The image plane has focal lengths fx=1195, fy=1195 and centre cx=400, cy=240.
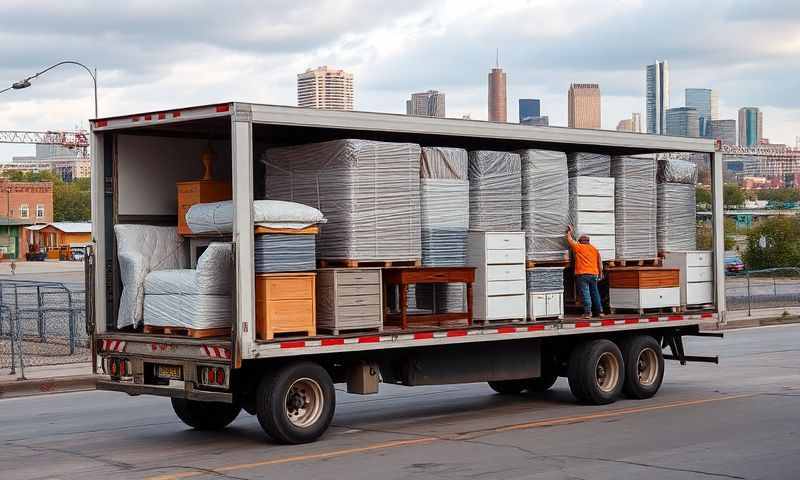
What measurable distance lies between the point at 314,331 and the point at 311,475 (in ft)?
6.06

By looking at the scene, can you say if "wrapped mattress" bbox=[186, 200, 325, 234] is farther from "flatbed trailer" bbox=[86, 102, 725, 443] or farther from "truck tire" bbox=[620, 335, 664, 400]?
"truck tire" bbox=[620, 335, 664, 400]

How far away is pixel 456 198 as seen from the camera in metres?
13.2

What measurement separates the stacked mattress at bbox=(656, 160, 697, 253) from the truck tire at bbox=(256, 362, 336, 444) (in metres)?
6.08

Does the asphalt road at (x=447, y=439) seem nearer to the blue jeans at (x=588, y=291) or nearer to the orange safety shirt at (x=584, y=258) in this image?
the blue jeans at (x=588, y=291)

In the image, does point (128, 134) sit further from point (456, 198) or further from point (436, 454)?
point (436, 454)

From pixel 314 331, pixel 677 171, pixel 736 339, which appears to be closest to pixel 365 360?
pixel 314 331

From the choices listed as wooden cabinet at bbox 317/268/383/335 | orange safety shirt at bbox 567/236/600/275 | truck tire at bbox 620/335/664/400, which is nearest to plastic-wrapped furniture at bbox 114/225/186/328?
wooden cabinet at bbox 317/268/383/335

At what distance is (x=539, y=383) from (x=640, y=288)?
6.34 ft

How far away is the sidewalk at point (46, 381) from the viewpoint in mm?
17266

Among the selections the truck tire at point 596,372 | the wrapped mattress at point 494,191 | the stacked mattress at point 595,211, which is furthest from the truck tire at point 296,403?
the stacked mattress at point 595,211

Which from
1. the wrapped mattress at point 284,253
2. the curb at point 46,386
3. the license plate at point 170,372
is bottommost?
the curb at point 46,386

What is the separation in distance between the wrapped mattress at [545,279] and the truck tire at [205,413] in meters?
3.61

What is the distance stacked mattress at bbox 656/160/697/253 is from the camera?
15891 mm

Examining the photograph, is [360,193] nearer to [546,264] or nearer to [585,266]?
[546,264]
